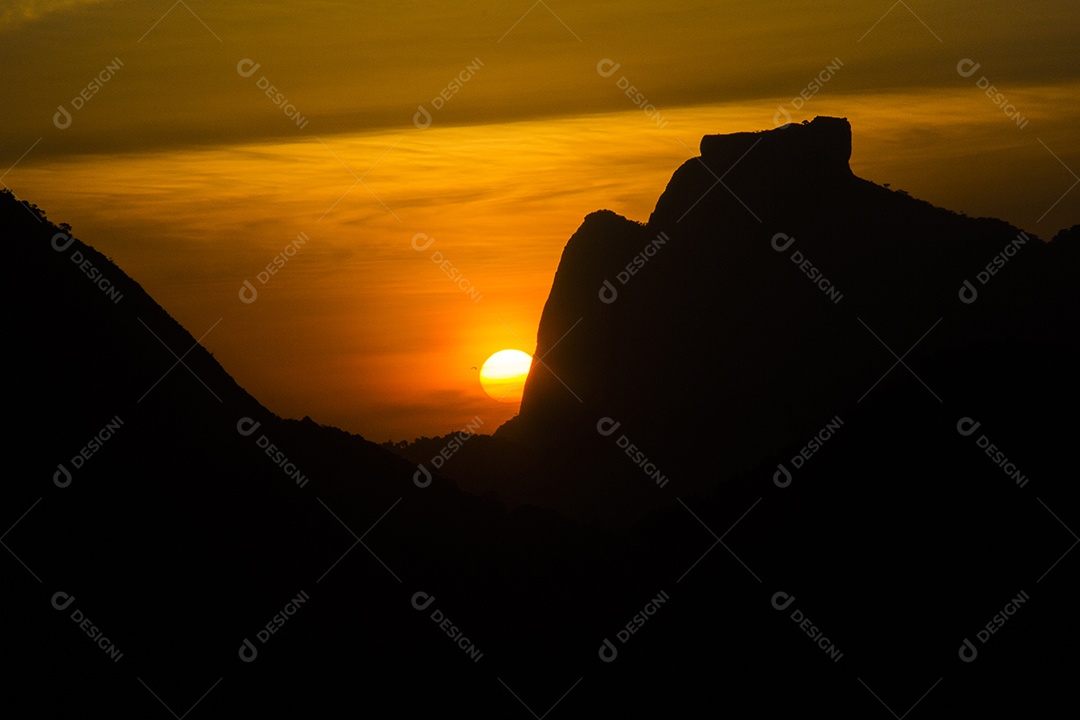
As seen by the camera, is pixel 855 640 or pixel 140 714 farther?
pixel 855 640

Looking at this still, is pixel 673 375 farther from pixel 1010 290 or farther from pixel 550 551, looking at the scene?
pixel 550 551

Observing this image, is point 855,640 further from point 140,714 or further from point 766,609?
point 140,714

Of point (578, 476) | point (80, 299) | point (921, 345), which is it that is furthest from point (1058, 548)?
point (578, 476)

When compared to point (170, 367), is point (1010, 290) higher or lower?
lower


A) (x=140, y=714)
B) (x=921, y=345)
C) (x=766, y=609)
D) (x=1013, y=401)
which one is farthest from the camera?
(x=921, y=345)

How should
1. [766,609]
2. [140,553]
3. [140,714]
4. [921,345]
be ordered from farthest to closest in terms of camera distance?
[921,345] < [766,609] < [140,553] < [140,714]

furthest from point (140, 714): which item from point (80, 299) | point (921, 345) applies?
point (921, 345)

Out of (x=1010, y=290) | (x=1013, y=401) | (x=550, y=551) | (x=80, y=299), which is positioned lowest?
(x=1010, y=290)
